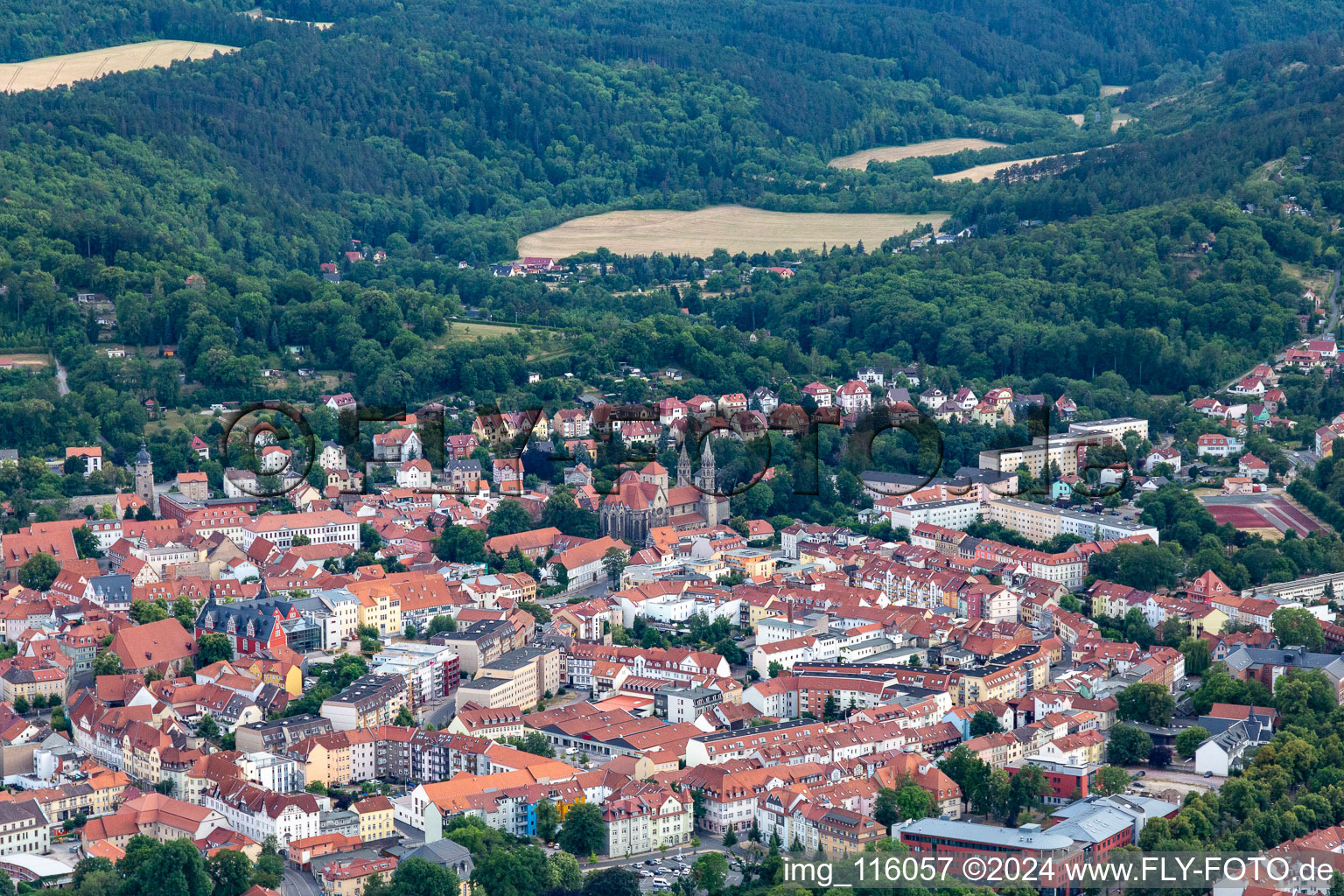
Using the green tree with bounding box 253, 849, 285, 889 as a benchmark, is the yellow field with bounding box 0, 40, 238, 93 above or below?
above

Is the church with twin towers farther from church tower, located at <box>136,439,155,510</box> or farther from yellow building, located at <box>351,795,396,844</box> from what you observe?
yellow building, located at <box>351,795,396,844</box>

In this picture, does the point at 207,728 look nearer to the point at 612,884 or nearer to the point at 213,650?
the point at 213,650

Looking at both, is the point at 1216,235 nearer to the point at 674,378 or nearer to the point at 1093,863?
the point at 674,378

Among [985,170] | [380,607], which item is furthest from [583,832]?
[985,170]

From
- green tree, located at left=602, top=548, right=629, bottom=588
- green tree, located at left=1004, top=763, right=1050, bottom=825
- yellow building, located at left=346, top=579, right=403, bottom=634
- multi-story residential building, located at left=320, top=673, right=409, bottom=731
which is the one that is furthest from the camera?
green tree, located at left=602, top=548, right=629, bottom=588

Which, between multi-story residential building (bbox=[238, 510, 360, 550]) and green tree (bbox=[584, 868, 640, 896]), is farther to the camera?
multi-story residential building (bbox=[238, 510, 360, 550])

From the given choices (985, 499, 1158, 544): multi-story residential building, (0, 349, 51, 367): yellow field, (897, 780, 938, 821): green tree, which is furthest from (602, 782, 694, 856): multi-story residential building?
(0, 349, 51, 367): yellow field

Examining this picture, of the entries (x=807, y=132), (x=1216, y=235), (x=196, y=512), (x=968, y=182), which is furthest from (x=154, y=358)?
(x=807, y=132)
